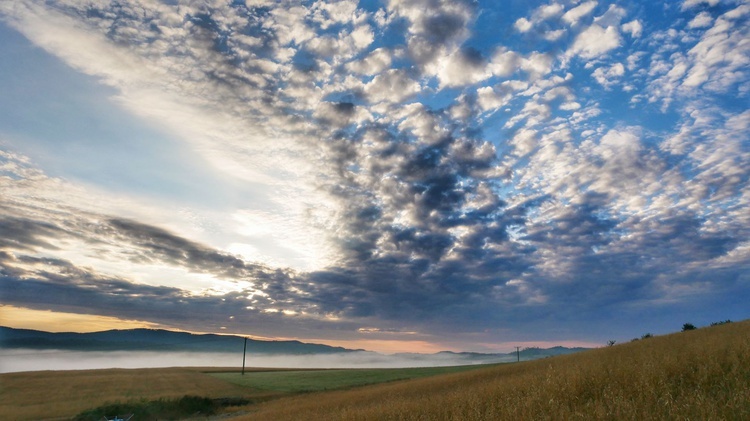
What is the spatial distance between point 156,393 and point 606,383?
6243 cm

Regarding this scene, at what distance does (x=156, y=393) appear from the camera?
55.6 meters

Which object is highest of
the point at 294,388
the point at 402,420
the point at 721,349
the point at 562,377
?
the point at 721,349

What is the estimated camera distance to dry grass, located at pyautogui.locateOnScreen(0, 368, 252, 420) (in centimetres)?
4591

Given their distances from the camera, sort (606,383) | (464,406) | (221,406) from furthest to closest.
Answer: (221,406), (464,406), (606,383)

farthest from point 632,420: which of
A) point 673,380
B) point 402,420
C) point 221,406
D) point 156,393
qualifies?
point 156,393

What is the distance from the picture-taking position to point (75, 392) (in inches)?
2272

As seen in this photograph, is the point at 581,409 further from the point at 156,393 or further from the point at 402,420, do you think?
the point at 156,393

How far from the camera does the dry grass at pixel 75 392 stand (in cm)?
4591

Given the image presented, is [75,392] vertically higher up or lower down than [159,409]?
lower down

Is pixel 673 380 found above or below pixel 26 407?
above

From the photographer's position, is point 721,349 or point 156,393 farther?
point 156,393

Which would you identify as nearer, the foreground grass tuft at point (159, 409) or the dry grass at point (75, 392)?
the foreground grass tuft at point (159, 409)

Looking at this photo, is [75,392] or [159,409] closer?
[159,409]

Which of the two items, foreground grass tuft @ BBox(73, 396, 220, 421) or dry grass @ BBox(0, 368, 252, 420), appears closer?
foreground grass tuft @ BBox(73, 396, 220, 421)
